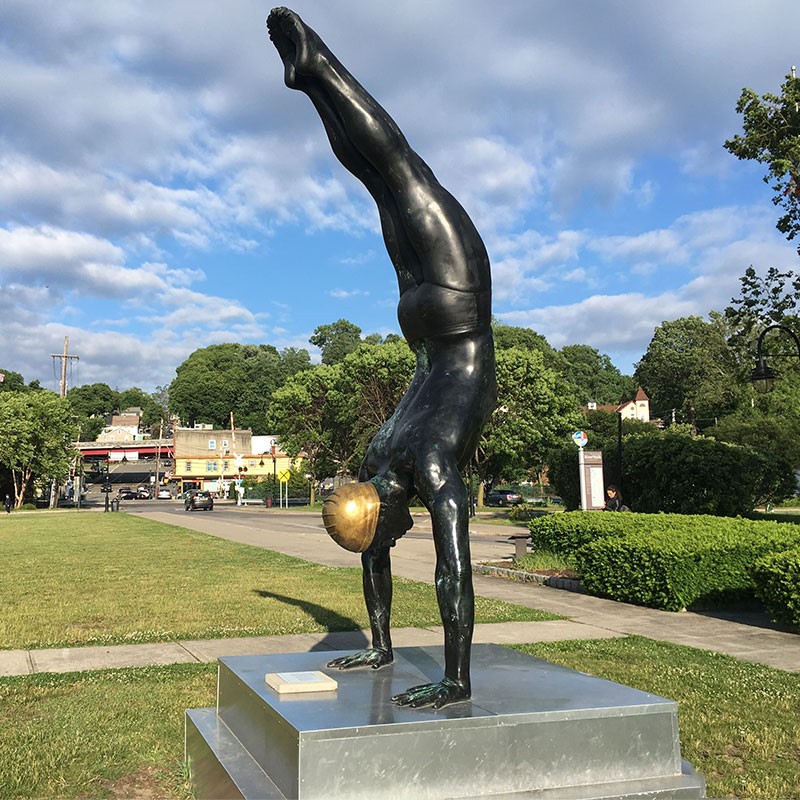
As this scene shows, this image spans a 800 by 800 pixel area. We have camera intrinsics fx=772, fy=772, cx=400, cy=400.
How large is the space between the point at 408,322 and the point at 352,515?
1229mm

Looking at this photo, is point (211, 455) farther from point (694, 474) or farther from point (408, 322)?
point (408, 322)

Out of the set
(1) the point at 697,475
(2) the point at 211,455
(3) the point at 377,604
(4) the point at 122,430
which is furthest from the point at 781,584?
(4) the point at 122,430

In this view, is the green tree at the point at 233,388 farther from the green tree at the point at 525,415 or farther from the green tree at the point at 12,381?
the green tree at the point at 525,415

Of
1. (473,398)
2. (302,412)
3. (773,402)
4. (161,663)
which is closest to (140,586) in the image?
(161,663)

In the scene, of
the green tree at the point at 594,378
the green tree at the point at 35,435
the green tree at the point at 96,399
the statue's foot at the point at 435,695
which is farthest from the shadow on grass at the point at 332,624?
the green tree at the point at 96,399

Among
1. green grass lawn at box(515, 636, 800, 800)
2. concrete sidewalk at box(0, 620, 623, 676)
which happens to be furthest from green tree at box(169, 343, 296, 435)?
green grass lawn at box(515, 636, 800, 800)

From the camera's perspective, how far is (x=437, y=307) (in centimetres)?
420

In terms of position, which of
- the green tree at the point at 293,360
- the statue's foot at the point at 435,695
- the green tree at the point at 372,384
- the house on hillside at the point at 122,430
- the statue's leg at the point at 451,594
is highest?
the green tree at the point at 293,360

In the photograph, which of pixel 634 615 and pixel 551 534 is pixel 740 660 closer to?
pixel 634 615

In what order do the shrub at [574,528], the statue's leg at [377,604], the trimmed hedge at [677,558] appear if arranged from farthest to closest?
the shrub at [574,528], the trimmed hedge at [677,558], the statue's leg at [377,604]

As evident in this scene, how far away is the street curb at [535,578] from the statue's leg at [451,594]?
28.9 feet

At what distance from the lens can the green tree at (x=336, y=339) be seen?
94688 millimetres

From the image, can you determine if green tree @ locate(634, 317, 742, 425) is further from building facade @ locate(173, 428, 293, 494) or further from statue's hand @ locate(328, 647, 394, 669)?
statue's hand @ locate(328, 647, 394, 669)

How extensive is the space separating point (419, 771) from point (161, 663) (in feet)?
14.3
